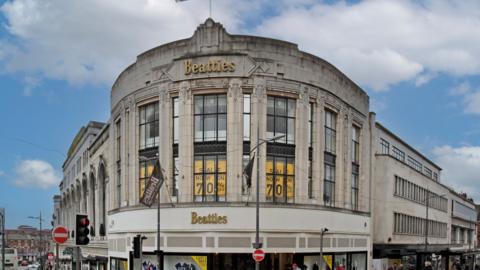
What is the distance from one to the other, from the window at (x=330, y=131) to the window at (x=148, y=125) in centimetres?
1191

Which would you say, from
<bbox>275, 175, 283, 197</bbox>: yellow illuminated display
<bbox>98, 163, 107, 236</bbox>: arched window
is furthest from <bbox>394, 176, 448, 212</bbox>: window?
<bbox>98, 163, 107, 236</bbox>: arched window

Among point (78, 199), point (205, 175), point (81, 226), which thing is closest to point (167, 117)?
point (205, 175)

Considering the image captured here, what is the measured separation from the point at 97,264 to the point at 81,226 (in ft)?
148

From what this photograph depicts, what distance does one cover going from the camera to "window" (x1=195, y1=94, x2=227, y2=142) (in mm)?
36750

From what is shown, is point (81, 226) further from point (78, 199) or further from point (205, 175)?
point (78, 199)

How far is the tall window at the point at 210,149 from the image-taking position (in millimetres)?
36312

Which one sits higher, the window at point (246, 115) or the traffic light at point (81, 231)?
the window at point (246, 115)

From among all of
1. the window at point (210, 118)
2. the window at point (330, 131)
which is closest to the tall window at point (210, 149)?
the window at point (210, 118)

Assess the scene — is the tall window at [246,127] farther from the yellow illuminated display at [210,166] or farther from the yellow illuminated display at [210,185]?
the yellow illuminated display at [210,185]

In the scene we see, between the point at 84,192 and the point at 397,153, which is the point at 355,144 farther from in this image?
the point at 84,192

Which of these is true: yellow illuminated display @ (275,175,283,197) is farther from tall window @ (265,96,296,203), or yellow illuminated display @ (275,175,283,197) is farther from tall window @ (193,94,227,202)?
tall window @ (193,94,227,202)

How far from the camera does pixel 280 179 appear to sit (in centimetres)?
3712

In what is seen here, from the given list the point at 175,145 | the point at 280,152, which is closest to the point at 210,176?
the point at 175,145

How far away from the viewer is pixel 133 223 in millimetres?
39844
